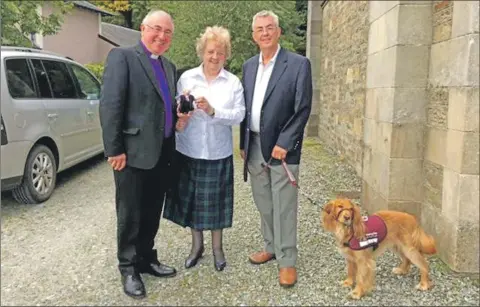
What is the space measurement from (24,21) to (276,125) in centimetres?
778

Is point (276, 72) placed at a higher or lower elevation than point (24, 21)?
lower

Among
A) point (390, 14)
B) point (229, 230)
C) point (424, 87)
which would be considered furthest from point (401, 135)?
point (229, 230)

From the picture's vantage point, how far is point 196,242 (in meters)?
3.58

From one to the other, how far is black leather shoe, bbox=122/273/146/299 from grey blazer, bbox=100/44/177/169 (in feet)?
2.50

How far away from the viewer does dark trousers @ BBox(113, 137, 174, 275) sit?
299 cm

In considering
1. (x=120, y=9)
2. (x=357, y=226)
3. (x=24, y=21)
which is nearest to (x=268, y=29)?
(x=357, y=226)

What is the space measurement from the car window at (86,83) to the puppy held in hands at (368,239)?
4572mm

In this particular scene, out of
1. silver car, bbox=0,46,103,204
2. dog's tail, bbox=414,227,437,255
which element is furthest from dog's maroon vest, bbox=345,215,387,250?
silver car, bbox=0,46,103,204

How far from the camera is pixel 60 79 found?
5848mm

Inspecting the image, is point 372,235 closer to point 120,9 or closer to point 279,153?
point 279,153

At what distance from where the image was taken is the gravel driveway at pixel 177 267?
3.05 meters

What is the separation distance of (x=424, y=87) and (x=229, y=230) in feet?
7.13

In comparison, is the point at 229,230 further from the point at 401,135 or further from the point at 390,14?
the point at 390,14

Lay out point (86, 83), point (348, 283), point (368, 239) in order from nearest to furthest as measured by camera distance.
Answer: point (368, 239), point (348, 283), point (86, 83)
